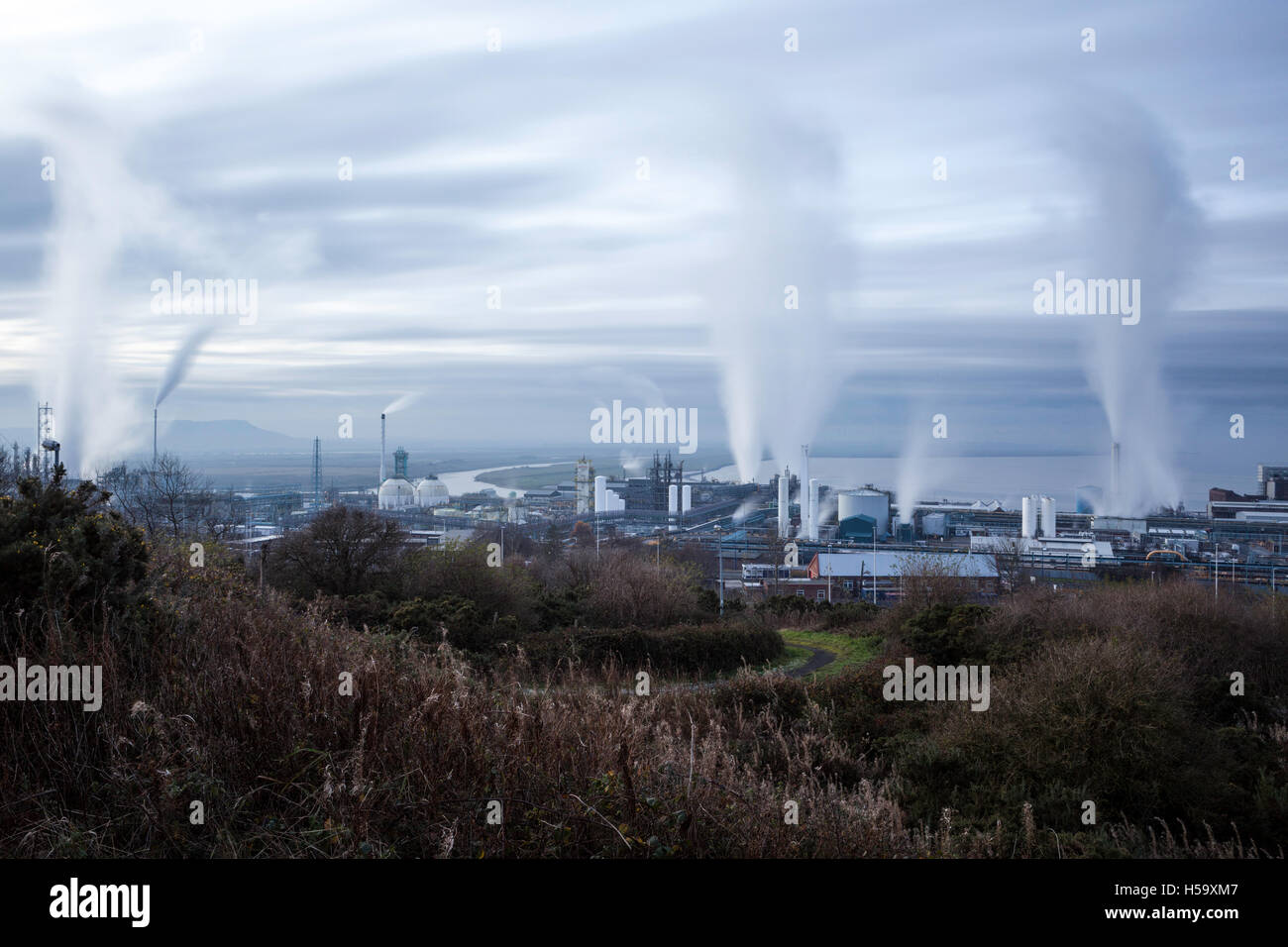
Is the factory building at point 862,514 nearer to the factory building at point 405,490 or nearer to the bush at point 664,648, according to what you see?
the factory building at point 405,490

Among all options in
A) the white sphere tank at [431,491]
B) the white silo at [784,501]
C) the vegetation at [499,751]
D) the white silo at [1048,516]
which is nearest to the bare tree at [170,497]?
the white sphere tank at [431,491]

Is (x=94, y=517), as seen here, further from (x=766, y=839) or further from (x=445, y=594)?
(x=445, y=594)

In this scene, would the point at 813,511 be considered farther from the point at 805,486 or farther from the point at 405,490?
the point at 405,490

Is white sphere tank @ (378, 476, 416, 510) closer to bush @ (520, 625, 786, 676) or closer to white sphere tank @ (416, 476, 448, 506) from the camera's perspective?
white sphere tank @ (416, 476, 448, 506)

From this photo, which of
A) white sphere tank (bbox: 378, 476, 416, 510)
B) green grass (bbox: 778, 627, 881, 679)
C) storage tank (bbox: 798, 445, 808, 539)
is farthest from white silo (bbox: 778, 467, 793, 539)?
green grass (bbox: 778, 627, 881, 679)

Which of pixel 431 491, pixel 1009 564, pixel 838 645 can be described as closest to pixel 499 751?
pixel 838 645
